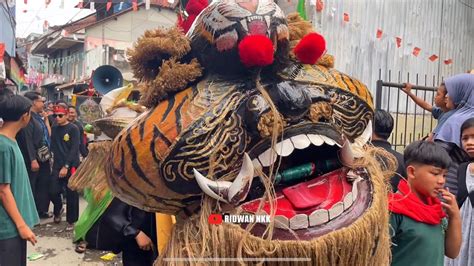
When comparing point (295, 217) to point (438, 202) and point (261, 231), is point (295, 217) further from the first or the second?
point (438, 202)

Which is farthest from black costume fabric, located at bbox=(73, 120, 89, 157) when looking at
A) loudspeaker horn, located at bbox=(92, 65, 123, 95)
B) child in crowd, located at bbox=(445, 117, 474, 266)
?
child in crowd, located at bbox=(445, 117, 474, 266)

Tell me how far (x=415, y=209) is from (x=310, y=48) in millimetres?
1085

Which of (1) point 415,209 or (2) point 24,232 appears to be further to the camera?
(2) point 24,232

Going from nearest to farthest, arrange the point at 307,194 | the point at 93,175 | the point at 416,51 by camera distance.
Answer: the point at 307,194 < the point at 93,175 < the point at 416,51

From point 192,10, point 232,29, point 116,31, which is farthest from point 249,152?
point 116,31

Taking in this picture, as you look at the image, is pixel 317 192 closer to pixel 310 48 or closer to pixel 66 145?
pixel 310 48

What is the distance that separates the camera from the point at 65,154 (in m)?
5.86

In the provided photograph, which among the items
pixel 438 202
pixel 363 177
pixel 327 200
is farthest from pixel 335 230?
pixel 438 202

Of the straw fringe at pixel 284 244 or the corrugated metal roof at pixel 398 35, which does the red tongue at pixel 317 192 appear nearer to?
the straw fringe at pixel 284 244

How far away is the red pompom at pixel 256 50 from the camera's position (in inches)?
43.8

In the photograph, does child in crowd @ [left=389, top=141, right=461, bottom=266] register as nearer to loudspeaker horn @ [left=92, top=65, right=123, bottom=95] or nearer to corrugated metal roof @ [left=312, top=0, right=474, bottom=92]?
corrugated metal roof @ [left=312, top=0, right=474, bottom=92]

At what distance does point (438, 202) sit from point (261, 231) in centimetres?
126

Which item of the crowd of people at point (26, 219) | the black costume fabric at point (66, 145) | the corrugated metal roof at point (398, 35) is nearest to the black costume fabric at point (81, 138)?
the black costume fabric at point (66, 145)

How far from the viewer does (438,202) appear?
6.63 ft
